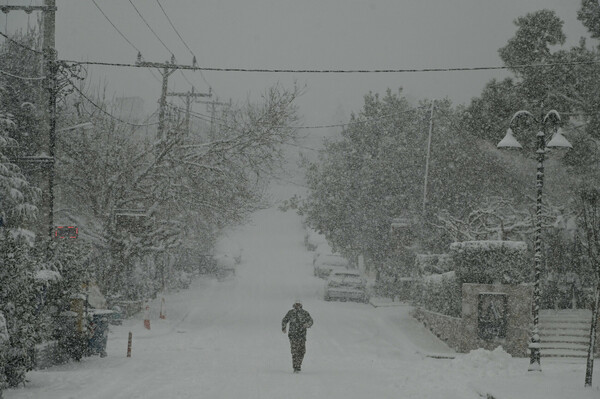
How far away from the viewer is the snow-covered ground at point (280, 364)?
12406 mm

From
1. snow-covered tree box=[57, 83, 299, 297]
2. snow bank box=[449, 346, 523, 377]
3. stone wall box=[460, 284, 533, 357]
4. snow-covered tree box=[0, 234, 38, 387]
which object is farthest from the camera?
snow-covered tree box=[57, 83, 299, 297]

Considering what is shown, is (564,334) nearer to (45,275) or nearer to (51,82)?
(45,275)

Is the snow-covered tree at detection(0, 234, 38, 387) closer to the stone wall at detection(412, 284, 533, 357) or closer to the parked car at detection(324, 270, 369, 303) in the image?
the stone wall at detection(412, 284, 533, 357)

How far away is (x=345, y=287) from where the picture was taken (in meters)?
34.2

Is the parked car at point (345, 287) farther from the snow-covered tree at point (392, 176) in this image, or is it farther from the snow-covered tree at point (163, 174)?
the snow-covered tree at point (163, 174)

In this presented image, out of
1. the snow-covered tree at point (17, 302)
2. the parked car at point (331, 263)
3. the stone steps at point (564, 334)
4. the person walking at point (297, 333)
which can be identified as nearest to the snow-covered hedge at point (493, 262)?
the stone steps at point (564, 334)

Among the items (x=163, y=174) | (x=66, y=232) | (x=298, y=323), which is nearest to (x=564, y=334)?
(x=298, y=323)

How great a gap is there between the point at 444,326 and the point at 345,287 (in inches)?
471

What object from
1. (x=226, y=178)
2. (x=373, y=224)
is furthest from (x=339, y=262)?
(x=226, y=178)

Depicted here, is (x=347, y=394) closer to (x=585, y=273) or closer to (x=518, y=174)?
(x=585, y=273)

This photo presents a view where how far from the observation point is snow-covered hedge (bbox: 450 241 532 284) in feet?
67.5

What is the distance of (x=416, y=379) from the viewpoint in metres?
14.8

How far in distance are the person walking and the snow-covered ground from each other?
0.37m

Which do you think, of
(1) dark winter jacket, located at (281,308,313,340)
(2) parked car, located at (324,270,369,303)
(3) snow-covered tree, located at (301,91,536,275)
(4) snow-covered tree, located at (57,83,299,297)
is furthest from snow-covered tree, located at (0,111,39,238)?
(3) snow-covered tree, located at (301,91,536,275)
